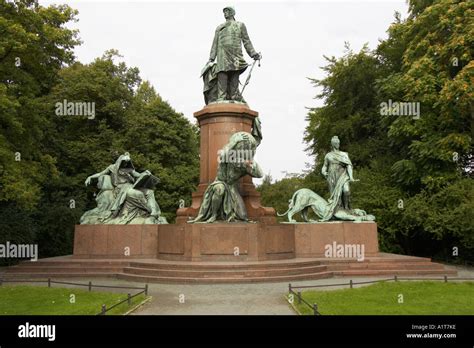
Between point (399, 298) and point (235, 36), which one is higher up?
point (235, 36)

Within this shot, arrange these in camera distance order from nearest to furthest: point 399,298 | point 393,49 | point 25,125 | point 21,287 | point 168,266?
point 399,298 < point 21,287 < point 168,266 < point 25,125 < point 393,49

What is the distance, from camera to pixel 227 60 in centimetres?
1884

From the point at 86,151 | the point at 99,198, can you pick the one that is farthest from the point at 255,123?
the point at 86,151

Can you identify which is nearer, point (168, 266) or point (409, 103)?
point (168, 266)

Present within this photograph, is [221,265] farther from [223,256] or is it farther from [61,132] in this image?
[61,132]

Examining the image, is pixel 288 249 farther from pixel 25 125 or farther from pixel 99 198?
pixel 25 125

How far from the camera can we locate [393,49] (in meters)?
28.6

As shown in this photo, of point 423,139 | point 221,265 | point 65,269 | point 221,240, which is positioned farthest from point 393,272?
point 65,269

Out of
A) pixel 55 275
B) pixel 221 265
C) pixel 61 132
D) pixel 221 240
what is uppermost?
pixel 61 132

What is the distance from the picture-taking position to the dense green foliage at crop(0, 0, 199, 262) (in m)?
19.1

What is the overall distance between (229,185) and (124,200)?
5.12 metres

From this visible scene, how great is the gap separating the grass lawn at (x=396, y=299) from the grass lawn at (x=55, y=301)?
3913mm

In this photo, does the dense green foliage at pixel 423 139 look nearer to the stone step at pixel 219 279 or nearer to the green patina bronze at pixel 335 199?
the green patina bronze at pixel 335 199

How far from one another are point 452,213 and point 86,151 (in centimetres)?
2347
